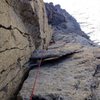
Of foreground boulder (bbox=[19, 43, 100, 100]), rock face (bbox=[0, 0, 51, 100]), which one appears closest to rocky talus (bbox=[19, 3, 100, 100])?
foreground boulder (bbox=[19, 43, 100, 100])

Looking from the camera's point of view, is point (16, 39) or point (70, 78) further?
point (16, 39)

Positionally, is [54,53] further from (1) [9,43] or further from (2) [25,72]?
(1) [9,43]

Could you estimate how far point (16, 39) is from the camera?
624 cm

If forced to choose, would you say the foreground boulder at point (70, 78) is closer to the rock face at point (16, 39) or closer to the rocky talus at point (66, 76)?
the rocky talus at point (66, 76)

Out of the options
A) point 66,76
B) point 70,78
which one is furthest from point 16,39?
point 70,78

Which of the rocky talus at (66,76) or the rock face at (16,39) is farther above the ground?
the rock face at (16,39)

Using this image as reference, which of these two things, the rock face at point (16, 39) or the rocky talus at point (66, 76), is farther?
the rock face at point (16, 39)

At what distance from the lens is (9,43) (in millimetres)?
5691

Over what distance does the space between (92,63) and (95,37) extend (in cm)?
1204

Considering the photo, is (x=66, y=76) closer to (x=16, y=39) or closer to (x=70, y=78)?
(x=70, y=78)

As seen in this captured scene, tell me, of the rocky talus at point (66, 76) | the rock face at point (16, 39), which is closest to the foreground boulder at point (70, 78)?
the rocky talus at point (66, 76)

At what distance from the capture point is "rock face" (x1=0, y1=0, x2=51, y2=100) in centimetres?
536

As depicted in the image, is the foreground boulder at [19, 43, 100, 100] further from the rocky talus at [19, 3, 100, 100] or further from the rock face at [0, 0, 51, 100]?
the rock face at [0, 0, 51, 100]

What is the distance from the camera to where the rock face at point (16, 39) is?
536 cm
